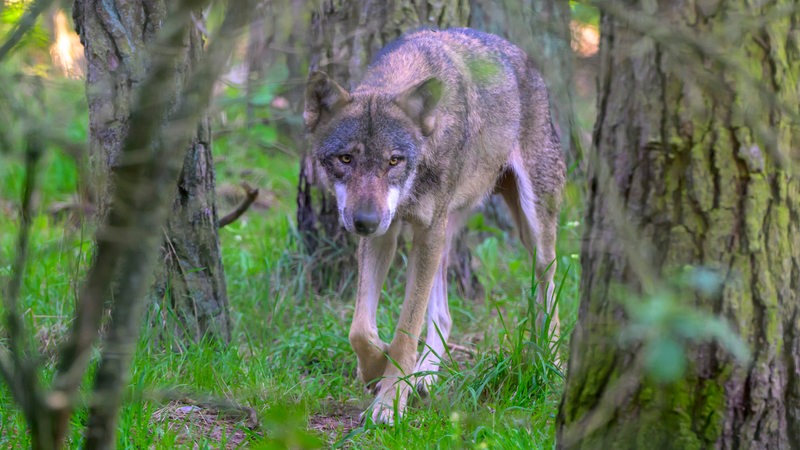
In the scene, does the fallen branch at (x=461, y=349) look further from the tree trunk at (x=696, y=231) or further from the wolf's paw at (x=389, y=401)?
the tree trunk at (x=696, y=231)

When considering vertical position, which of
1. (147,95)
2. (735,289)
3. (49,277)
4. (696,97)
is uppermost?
(696,97)

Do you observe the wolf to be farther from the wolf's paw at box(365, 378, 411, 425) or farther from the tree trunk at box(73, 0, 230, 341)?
the tree trunk at box(73, 0, 230, 341)

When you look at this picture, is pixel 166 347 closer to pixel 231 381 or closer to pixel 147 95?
pixel 231 381

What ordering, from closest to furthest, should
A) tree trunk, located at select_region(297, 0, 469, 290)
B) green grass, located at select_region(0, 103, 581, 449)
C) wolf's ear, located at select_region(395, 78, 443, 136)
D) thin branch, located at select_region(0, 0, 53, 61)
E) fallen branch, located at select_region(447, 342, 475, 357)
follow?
thin branch, located at select_region(0, 0, 53, 61), green grass, located at select_region(0, 103, 581, 449), wolf's ear, located at select_region(395, 78, 443, 136), fallen branch, located at select_region(447, 342, 475, 357), tree trunk, located at select_region(297, 0, 469, 290)

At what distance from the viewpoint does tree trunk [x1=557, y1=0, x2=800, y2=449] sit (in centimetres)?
262

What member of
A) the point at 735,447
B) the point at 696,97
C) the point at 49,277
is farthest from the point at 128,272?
the point at 49,277

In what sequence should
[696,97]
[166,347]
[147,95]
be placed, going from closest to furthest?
[147,95]
[696,97]
[166,347]

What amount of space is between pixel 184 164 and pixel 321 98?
2.88ft

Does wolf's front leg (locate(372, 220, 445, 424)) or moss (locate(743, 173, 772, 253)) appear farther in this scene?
wolf's front leg (locate(372, 220, 445, 424))

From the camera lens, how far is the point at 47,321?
17.1 feet

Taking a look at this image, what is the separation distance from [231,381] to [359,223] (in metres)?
1.13

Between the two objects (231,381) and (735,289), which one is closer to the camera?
(735,289)

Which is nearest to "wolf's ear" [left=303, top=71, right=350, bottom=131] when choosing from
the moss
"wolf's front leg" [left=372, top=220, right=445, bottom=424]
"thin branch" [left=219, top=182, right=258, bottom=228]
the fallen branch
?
"wolf's front leg" [left=372, top=220, right=445, bottom=424]

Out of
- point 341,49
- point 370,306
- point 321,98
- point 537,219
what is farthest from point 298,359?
point 341,49
